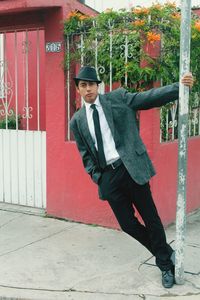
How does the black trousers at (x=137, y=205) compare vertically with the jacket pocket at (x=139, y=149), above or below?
below

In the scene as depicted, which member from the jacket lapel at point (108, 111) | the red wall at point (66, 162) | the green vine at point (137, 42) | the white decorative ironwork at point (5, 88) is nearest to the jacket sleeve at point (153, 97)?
the jacket lapel at point (108, 111)

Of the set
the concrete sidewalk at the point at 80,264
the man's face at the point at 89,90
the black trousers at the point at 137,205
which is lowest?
the concrete sidewalk at the point at 80,264

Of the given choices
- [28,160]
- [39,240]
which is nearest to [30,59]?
[28,160]

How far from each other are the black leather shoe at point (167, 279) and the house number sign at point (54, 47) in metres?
3.16

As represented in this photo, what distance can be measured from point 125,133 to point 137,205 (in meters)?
0.64

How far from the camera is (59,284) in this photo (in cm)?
425

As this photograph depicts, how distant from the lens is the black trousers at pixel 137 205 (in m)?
4.06

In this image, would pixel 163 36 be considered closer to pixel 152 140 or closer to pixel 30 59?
pixel 152 140

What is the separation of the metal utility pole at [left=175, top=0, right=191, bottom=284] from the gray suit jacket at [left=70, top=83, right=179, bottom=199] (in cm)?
24

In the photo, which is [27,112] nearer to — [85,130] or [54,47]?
[54,47]

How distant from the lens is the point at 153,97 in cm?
382

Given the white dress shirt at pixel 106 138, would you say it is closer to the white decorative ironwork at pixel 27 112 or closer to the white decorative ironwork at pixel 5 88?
the white decorative ironwork at pixel 27 112

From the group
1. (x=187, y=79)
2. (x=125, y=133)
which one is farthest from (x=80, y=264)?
(x=187, y=79)

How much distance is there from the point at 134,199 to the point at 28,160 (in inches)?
110
